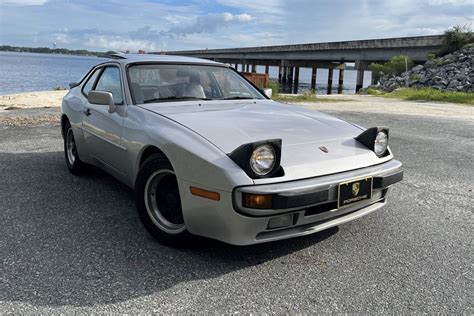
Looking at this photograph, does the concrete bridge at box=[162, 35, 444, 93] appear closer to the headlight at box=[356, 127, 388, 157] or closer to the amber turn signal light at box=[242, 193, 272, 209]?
the headlight at box=[356, 127, 388, 157]

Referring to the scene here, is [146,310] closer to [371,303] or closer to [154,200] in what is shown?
[154,200]

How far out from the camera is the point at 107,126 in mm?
4055

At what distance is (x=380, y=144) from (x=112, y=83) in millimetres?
2692

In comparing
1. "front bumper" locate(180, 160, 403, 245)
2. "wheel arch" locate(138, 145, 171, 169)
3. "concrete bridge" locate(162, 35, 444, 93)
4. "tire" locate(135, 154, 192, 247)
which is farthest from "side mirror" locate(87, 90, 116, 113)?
"concrete bridge" locate(162, 35, 444, 93)

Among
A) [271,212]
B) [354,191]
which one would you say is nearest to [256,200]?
[271,212]

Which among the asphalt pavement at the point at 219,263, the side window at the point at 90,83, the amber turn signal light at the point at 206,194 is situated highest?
the side window at the point at 90,83

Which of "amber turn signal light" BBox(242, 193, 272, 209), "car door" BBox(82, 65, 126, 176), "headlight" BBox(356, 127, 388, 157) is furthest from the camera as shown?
"car door" BBox(82, 65, 126, 176)

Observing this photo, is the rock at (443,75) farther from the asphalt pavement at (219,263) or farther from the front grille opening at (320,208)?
the front grille opening at (320,208)

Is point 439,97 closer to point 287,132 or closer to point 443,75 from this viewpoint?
point 443,75

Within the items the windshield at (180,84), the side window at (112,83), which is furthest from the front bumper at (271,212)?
the side window at (112,83)

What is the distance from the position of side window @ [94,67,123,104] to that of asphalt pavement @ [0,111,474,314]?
1.04 metres

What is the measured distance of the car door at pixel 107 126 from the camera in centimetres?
387

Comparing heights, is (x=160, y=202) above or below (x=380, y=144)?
below

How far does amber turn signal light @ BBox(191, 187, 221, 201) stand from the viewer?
9.03ft
